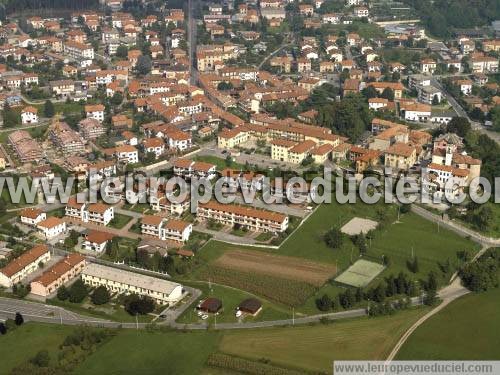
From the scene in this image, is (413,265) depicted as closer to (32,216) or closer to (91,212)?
(91,212)

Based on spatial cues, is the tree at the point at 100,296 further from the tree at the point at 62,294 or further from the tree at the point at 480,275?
the tree at the point at 480,275

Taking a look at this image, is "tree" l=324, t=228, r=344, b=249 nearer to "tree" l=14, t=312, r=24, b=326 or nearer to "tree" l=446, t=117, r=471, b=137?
"tree" l=14, t=312, r=24, b=326

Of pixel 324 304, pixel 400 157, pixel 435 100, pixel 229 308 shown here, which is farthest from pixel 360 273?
pixel 435 100

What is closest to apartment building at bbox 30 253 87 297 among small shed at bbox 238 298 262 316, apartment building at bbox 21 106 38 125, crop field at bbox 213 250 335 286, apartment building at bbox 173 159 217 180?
crop field at bbox 213 250 335 286

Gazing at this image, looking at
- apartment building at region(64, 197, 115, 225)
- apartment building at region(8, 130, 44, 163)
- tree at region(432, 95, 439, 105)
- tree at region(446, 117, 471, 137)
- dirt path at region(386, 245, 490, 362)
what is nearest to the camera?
dirt path at region(386, 245, 490, 362)

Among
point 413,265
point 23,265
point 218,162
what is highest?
point 218,162
